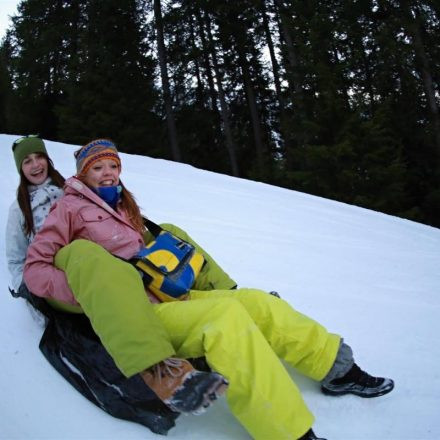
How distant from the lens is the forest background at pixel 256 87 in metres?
8.87

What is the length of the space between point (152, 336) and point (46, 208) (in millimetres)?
1281

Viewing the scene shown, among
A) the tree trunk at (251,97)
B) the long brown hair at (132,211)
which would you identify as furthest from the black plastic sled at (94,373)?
the tree trunk at (251,97)

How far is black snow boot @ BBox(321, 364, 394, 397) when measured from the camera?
174 centimetres

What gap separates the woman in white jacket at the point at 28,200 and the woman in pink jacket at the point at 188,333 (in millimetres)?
408

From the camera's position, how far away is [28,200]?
2.34 metres

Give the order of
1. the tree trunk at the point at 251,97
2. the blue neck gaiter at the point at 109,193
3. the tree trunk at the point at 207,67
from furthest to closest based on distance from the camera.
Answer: the tree trunk at the point at 207,67 < the tree trunk at the point at 251,97 < the blue neck gaiter at the point at 109,193

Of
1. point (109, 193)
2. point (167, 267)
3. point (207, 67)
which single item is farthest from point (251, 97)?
point (167, 267)

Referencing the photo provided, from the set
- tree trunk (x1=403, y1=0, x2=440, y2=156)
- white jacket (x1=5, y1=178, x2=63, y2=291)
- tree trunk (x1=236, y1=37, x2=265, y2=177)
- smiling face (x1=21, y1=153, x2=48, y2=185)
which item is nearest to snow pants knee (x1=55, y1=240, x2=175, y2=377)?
white jacket (x1=5, y1=178, x2=63, y2=291)

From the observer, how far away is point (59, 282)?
169cm

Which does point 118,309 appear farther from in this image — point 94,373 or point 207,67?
point 207,67

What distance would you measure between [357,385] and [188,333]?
799mm

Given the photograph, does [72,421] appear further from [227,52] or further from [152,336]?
[227,52]

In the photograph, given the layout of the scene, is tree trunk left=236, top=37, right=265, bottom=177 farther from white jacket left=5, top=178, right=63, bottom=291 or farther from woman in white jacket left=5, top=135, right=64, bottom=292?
white jacket left=5, top=178, right=63, bottom=291

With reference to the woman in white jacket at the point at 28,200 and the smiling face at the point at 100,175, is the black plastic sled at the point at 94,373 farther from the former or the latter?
the smiling face at the point at 100,175
